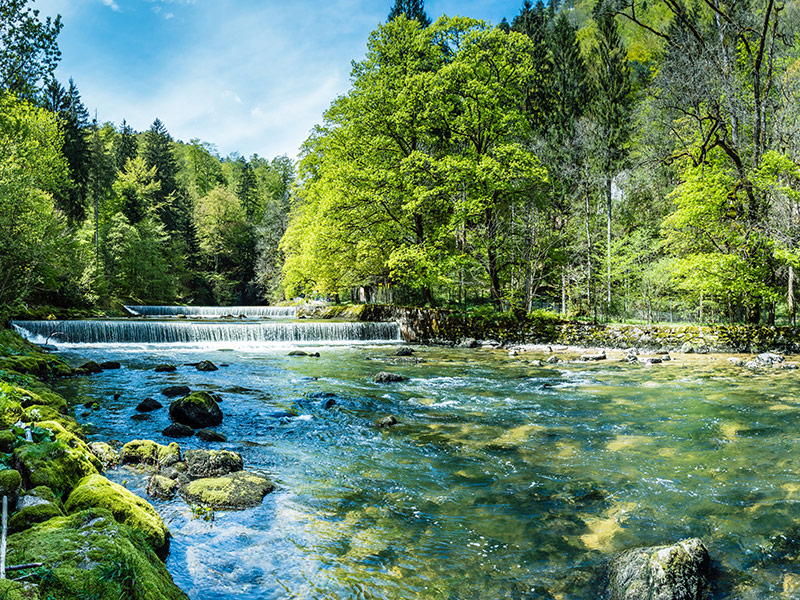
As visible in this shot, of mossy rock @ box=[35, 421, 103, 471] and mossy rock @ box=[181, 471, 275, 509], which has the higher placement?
mossy rock @ box=[35, 421, 103, 471]

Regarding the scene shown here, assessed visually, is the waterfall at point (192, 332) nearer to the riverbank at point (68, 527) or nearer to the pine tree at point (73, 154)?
the riverbank at point (68, 527)

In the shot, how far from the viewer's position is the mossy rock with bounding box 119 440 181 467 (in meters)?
5.68

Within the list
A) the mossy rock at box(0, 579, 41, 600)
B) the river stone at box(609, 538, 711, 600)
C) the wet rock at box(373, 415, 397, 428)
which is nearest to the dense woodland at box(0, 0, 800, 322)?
the wet rock at box(373, 415, 397, 428)

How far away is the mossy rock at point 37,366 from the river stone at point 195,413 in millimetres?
4518

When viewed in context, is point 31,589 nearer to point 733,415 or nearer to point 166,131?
point 733,415

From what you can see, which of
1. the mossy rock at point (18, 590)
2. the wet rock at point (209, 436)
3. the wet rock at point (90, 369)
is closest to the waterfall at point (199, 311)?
the wet rock at point (90, 369)

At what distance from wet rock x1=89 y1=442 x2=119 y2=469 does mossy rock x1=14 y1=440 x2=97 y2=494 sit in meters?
1.40

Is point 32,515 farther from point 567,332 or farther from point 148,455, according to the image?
point 567,332

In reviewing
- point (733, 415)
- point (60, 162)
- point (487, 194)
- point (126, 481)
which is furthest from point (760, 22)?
point (60, 162)

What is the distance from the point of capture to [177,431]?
279 inches

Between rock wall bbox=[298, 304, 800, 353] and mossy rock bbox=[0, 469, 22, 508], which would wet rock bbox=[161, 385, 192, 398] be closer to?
mossy rock bbox=[0, 469, 22, 508]

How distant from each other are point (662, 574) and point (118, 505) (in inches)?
160

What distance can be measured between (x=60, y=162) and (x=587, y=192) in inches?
1254

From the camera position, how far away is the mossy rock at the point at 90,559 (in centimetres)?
215
